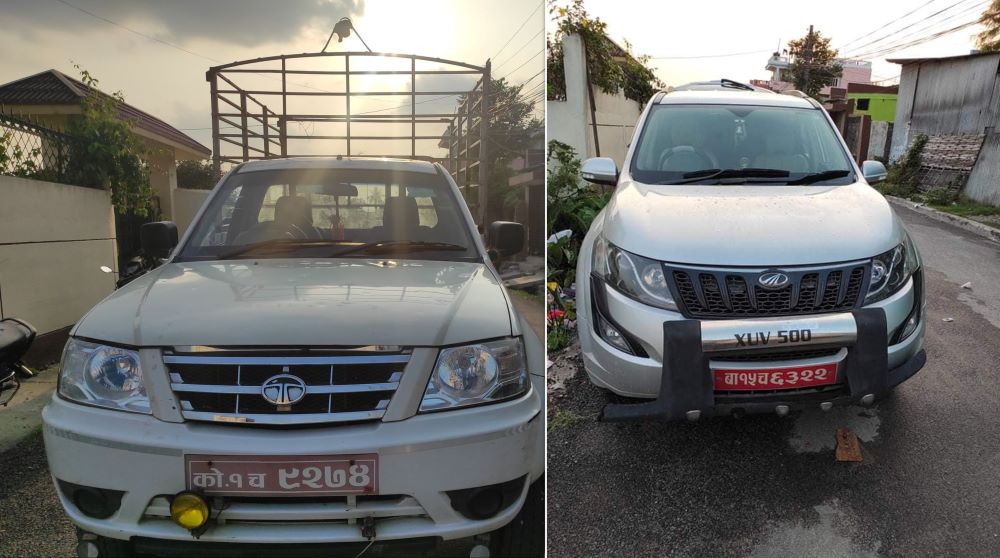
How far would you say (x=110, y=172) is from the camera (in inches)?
103

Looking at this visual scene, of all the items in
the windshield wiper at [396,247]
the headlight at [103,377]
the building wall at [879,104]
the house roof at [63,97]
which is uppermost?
the building wall at [879,104]

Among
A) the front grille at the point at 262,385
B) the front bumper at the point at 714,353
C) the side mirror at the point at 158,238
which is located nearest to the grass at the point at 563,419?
the front bumper at the point at 714,353

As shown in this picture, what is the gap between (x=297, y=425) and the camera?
5.24 ft

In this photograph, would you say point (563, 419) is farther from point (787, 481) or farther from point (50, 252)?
point (50, 252)

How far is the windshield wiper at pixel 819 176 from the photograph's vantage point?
10.2ft

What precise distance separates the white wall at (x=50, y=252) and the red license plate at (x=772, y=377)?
87.9 inches

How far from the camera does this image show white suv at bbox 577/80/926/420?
2.29 meters

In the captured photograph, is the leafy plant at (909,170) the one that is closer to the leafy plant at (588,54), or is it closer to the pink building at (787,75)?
the leafy plant at (588,54)

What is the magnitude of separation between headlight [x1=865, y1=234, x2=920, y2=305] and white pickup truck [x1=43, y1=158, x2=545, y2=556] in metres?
1.39

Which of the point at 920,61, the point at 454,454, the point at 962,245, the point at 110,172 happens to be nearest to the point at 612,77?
the point at 962,245

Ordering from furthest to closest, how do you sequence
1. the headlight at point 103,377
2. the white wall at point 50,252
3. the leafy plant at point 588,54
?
the leafy plant at point 588,54
the white wall at point 50,252
the headlight at point 103,377

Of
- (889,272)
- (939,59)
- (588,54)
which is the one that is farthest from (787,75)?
(889,272)

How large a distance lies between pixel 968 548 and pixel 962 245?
6.51 metres

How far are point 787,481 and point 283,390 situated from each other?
195 centimetres
